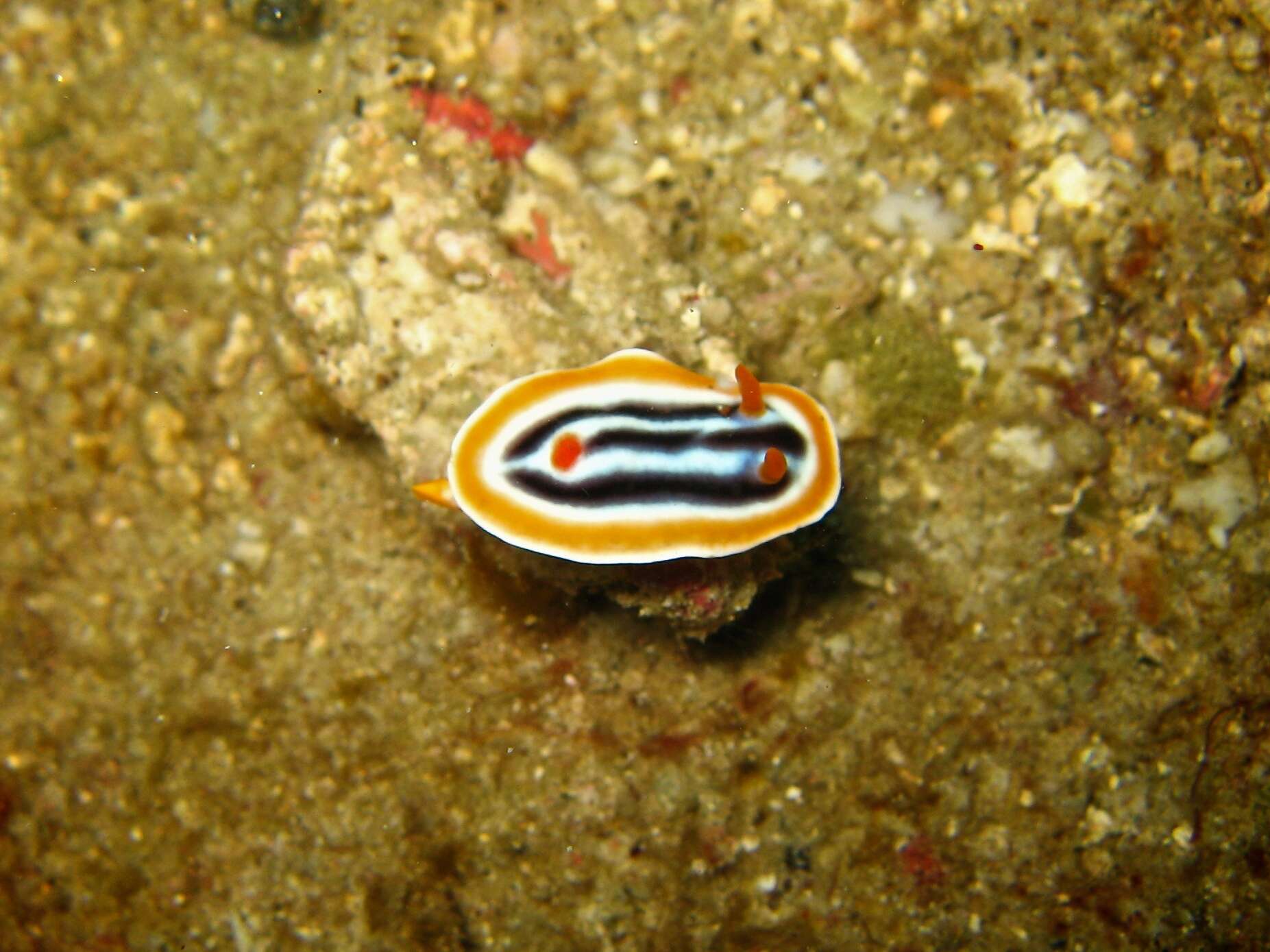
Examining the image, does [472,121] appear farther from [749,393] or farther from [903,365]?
[903,365]

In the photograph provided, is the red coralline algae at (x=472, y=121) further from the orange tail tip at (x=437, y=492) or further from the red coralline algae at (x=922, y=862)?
the red coralline algae at (x=922, y=862)

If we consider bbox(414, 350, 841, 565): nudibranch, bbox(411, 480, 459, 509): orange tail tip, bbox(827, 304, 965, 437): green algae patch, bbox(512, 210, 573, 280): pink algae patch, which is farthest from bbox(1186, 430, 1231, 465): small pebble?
bbox(411, 480, 459, 509): orange tail tip

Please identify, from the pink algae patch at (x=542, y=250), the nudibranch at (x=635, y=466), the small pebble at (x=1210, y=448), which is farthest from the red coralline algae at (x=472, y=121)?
the small pebble at (x=1210, y=448)

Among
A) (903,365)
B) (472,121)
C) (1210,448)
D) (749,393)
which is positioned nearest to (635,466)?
(749,393)

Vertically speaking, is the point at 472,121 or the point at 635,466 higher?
the point at 472,121

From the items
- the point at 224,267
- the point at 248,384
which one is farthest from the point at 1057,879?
the point at 224,267

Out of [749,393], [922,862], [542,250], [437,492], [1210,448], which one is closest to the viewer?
[749,393]

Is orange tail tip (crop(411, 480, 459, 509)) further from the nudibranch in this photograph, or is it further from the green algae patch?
the green algae patch
